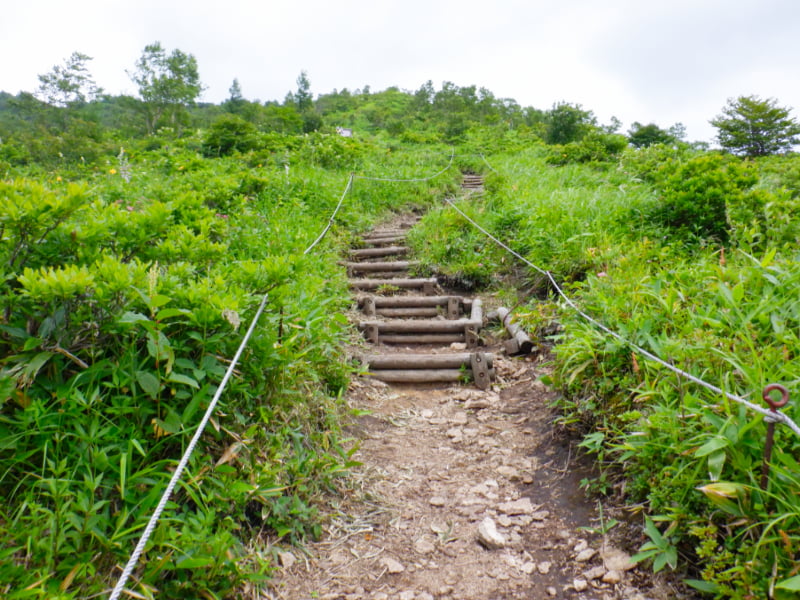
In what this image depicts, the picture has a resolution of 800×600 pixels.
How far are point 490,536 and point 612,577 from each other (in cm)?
56

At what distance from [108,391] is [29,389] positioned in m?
0.26

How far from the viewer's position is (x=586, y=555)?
213cm

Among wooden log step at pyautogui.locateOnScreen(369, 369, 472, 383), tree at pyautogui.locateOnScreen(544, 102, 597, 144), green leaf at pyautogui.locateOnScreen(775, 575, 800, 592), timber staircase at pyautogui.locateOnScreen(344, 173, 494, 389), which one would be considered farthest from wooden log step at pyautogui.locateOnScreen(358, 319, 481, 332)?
tree at pyautogui.locateOnScreen(544, 102, 597, 144)

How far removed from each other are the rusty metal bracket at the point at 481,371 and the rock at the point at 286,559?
228 cm

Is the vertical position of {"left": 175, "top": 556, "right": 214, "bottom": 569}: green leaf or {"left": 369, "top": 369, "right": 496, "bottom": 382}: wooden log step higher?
{"left": 175, "top": 556, "right": 214, "bottom": 569}: green leaf

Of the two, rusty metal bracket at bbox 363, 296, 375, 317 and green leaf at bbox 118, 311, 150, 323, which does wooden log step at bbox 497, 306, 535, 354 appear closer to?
rusty metal bracket at bbox 363, 296, 375, 317

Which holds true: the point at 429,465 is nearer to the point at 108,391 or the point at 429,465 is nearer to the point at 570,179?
the point at 108,391

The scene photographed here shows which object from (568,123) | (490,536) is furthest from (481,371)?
(568,123)

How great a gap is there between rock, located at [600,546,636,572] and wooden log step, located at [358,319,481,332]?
292 cm

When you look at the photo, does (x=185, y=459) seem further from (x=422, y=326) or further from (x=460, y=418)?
(x=422, y=326)

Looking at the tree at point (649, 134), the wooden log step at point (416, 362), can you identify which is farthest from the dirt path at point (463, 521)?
the tree at point (649, 134)

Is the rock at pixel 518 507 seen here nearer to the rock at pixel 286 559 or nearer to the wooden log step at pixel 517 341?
the rock at pixel 286 559

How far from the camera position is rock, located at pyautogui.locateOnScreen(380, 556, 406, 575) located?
220 cm

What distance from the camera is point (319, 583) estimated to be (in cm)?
210
